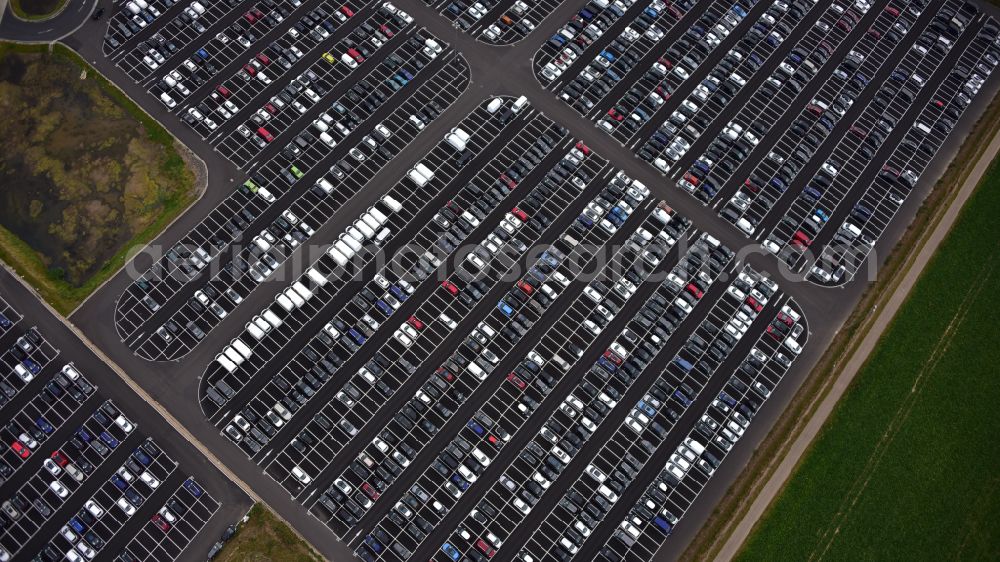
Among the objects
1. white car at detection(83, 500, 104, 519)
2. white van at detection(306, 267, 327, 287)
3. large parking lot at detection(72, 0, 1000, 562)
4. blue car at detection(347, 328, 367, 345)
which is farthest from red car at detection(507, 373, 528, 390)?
white car at detection(83, 500, 104, 519)

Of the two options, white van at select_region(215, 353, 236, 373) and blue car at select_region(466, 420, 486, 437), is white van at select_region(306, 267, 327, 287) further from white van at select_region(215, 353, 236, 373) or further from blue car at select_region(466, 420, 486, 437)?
blue car at select_region(466, 420, 486, 437)

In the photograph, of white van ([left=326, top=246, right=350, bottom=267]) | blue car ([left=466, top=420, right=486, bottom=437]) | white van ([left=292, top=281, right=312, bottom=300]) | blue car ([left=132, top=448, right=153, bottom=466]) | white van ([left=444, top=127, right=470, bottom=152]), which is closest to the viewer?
blue car ([left=132, top=448, right=153, bottom=466])

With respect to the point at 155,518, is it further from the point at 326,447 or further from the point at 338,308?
the point at 338,308

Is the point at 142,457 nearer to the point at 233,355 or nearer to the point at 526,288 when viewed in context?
the point at 233,355

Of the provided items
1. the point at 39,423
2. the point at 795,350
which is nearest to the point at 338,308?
the point at 39,423

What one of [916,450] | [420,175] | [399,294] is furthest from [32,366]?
[916,450]

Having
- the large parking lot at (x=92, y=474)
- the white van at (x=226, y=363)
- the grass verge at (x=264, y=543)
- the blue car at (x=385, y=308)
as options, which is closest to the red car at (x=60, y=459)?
the large parking lot at (x=92, y=474)
